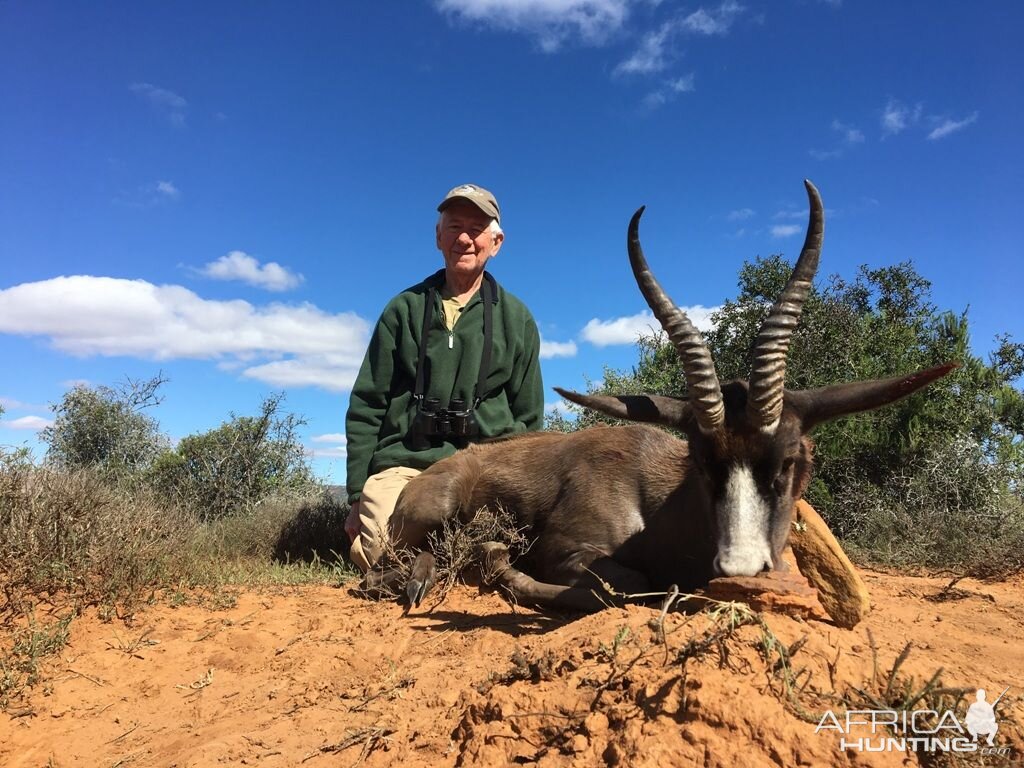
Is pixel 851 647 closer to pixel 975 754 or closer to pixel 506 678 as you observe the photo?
pixel 975 754

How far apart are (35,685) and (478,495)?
11.0 feet

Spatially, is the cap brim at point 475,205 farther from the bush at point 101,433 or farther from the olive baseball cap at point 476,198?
the bush at point 101,433

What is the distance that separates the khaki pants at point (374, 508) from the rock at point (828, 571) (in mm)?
3504

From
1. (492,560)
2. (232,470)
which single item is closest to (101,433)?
(232,470)

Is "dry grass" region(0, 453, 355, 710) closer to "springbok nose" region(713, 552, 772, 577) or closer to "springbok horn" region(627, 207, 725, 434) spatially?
"springbok nose" region(713, 552, 772, 577)

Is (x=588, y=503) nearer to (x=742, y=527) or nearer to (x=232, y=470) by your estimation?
(x=742, y=527)

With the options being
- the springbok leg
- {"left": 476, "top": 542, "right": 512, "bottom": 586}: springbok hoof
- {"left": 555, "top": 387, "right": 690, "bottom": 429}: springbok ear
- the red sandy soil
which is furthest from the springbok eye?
{"left": 476, "top": 542, "right": 512, "bottom": 586}: springbok hoof

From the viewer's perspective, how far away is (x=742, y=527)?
3.62 meters

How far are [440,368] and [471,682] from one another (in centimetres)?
414

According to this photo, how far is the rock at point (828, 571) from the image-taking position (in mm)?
3982

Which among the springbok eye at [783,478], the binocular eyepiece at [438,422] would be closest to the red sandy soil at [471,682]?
the springbok eye at [783,478]

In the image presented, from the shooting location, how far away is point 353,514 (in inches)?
269

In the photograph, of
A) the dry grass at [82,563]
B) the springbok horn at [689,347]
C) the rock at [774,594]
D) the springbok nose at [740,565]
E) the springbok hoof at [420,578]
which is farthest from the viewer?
the springbok hoof at [420,578]

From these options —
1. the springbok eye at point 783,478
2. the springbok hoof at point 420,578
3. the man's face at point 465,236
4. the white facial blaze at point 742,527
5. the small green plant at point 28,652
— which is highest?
the man's face at point 465,236
